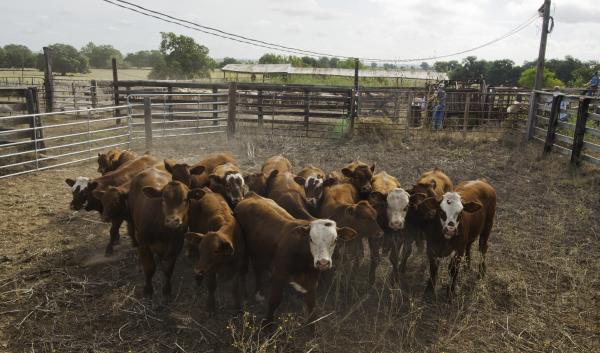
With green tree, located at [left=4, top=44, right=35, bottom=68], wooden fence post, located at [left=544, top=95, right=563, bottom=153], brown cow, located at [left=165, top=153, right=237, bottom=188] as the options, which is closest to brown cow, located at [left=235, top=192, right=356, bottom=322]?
brown cow, located at [left=165, top=153, right=237, bottom=188]

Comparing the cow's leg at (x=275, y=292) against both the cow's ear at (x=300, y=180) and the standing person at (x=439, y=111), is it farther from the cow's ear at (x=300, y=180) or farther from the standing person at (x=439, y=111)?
the standing person at (x=439, y=111)

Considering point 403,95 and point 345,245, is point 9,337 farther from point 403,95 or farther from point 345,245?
point 403,95

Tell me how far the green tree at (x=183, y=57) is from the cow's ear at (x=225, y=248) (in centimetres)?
5509

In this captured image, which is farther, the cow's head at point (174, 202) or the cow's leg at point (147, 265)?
the cow's leg at point (147, 265)

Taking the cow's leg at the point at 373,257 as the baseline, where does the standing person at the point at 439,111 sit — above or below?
above

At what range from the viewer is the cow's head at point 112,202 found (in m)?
5.68

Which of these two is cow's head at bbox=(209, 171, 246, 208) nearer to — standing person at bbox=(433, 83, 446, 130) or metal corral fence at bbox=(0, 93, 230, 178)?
metal corral fence at bbox=(0, 93, 230, 178)

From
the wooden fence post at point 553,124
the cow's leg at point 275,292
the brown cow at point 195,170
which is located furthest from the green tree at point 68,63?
the cow's leg at point 275,292

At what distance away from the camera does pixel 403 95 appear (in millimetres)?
16422

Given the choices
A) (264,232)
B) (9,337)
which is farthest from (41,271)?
(264,232)

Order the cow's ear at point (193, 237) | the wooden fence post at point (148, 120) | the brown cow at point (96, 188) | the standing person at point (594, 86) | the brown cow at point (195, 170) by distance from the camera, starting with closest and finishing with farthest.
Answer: the cow's ear at point (193, 237) < the brown cow at point (195, 170) < the brown cow at point (96, 188) < the wooden fence post at point (148, 120) < the standing person at point (594, 86)

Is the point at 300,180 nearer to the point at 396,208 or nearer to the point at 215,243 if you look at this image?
the point at 396,208

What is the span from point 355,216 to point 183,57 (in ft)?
180

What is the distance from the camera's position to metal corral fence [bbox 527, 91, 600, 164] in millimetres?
10570
